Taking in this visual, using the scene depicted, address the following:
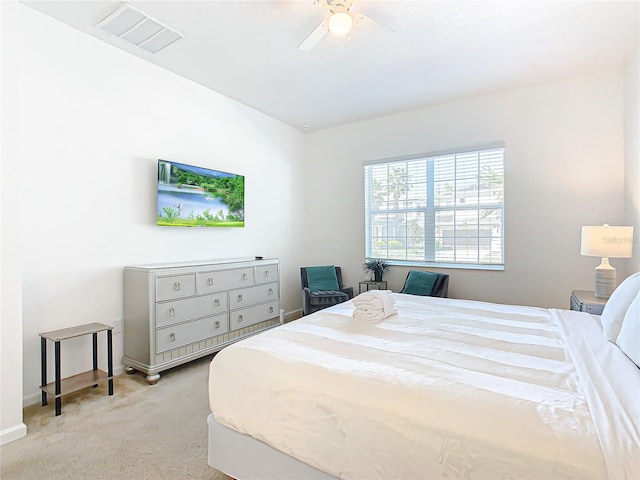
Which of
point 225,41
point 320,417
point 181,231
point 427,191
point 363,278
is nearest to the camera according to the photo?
point 320,417

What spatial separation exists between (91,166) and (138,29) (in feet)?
3.89

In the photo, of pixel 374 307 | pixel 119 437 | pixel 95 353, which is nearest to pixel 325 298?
pixel 374 307

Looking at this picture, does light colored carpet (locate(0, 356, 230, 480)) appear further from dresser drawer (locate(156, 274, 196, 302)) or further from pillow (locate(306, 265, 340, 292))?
pillow (locate(306, 265, 340, 292))

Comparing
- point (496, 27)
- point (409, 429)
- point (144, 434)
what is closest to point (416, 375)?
point (409, 429)

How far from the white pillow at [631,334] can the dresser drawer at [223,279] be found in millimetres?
2993

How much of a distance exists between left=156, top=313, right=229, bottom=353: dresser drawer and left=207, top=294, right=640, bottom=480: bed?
148 centimetres

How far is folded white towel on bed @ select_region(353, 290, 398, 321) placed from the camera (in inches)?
84.6

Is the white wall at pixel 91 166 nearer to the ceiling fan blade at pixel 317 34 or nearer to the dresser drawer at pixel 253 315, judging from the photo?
the dresser drawer at pixel 253 315

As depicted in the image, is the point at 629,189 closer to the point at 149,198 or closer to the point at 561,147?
the point at 561,147

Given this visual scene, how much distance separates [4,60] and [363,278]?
415cm

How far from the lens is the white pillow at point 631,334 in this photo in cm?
140

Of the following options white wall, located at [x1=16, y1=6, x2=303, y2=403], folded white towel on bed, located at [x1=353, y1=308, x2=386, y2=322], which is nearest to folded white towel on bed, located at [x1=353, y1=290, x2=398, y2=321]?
folded white towel on bed, located at [x1=353, y1=308, x2=386, y2=322]

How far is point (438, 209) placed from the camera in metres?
4.33

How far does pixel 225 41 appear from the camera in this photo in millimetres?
2842
